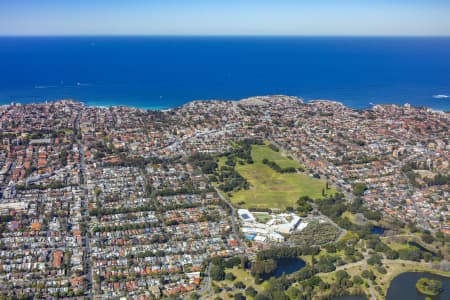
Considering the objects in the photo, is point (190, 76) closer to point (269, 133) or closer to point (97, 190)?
point (269, 133)

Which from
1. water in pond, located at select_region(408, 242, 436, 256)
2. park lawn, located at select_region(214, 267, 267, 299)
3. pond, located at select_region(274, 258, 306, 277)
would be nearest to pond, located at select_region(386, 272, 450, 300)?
water in pond, located at select_region(408, 242, 436, 256)

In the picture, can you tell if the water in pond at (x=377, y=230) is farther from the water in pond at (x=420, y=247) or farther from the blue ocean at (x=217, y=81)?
the blue ocean at (x=217, y=81)

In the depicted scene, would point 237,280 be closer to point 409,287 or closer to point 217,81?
point 409,287

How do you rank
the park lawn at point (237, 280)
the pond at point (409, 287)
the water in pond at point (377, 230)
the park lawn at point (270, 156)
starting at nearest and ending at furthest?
the park lawn at point (237, 280) → the pond at point (409, 287) → the water in pond at point (377, 230) → the park lawn at point (270, 156)

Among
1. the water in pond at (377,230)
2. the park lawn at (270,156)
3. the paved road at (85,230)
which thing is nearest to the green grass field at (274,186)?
the park lawn at (270,156)

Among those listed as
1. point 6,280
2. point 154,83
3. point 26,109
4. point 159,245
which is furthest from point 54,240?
point 154,83

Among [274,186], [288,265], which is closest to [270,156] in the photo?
[274,186]
